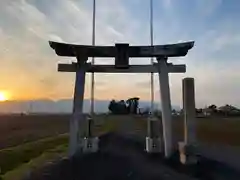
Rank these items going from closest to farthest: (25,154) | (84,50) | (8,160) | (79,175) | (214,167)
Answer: (79,175) → (214,167) → (84,50) → (8,160) → (25,154)

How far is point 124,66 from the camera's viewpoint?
13.8 metres

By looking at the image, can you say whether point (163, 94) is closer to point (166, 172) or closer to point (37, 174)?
point (166, 172)

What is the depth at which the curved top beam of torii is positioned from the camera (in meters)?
13.6

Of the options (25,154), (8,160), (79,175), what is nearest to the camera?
(79,175)

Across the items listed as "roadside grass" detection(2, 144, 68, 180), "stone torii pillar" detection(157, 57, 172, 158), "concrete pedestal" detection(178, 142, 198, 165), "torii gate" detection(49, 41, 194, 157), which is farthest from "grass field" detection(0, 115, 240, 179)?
"concrete pedestal" detection(178, 142, 198, 165)

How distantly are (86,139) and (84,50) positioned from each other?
3433 millimetres

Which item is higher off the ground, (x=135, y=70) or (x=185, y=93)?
(x=135, y=70)

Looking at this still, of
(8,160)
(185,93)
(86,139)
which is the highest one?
(185,93)

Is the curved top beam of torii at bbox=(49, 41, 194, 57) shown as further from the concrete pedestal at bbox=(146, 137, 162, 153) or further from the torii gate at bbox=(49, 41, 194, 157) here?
the concrete pedestal at bbox=(146, 137, 162, 153)

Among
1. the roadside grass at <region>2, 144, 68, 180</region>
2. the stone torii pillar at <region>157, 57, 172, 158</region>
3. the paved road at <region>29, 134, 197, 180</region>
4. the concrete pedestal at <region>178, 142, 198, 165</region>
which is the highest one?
the stone torii pillar at <region>157, 57, 172, 158</region>

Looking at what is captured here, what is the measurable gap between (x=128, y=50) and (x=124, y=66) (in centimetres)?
62

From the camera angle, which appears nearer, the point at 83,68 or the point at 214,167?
the point at 214,167

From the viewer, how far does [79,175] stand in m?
9.88

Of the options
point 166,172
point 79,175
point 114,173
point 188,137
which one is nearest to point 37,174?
point 79,175
